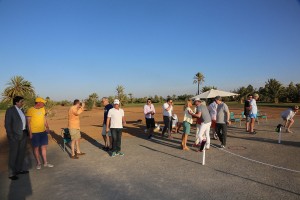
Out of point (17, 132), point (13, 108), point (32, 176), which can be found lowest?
point (32, 176)

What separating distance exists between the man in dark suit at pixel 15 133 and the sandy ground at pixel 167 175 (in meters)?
0.33

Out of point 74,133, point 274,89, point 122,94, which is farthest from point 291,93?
point 74,133

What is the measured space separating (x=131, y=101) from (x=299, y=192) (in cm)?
7259

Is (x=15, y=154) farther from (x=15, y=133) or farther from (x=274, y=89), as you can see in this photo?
(x=274, y=89)

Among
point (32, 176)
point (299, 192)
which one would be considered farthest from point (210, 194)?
point (32, 176)

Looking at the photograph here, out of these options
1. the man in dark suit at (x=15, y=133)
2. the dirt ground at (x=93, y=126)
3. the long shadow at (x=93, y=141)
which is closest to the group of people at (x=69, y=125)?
the man in dark suit at (x=15, y=133)

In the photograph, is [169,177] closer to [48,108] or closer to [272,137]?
[272,137]

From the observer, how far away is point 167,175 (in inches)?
243

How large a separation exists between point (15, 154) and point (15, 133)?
510 millimetres

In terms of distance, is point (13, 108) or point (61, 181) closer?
point (61, 181)

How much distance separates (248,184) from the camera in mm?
5410

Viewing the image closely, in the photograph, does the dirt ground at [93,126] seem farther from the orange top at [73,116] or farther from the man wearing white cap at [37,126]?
the orange top at [73,116]

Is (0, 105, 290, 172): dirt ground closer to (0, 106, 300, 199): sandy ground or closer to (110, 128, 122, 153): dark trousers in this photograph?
(0, 106, 300, 199): sandy ground

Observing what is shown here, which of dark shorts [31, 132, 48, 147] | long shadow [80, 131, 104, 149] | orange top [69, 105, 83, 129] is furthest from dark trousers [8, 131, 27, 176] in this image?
long shadow [80, 131, 104, 149]
